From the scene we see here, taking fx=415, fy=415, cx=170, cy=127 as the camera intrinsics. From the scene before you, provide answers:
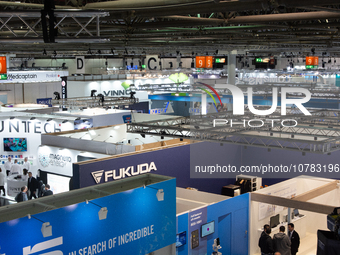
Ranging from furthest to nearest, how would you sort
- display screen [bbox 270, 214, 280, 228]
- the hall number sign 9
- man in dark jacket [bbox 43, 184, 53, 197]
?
the hall number sign 9, man in dark jacket [bbox 43, 184, 53, 197], display screen [bbox 270, 214, 280, 228]

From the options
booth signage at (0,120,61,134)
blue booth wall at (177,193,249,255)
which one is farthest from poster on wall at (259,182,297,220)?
booth signage at (0,120,61,134)

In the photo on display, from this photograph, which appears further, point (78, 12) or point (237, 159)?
point (237, 159)

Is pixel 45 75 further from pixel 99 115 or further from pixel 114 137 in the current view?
pixel 114 137

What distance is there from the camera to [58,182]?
1033cm

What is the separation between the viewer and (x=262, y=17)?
7.26 metres

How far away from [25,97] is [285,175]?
1981 centimetres

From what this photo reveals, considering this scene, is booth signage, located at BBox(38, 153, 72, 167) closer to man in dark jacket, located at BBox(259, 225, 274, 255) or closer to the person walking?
man in dark jacket, located at BBox(259, 225, 274, 255)

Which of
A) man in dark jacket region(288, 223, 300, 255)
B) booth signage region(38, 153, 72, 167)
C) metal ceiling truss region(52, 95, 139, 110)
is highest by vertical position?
metal ceiling truss region(52, 95, 139, 110)

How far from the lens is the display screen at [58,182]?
1009 cm

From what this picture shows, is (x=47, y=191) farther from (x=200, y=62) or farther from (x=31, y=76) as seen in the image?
(x=31, y=76)

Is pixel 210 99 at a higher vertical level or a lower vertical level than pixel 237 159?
higher

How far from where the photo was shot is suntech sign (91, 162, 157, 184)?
805 cm

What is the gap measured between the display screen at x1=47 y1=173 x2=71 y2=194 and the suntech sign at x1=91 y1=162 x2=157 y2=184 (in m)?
2.17

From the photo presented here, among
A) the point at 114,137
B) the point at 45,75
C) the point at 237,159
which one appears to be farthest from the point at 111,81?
the point at 237,159
